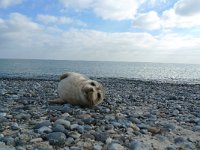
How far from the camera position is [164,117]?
26.6 ft

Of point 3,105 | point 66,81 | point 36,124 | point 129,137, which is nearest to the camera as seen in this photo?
point 129,137

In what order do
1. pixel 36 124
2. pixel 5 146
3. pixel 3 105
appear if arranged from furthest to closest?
1. pixel 3 105
2. pixel 36 124
3. pixel 5 146

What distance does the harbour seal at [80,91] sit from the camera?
8805 mm

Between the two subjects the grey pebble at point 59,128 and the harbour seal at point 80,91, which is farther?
the harbour seal at point 80,91

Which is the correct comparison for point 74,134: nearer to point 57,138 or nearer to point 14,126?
point 57,138

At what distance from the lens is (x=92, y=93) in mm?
8789

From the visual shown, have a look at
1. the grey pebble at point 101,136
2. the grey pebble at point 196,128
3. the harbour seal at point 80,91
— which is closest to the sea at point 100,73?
the harbour seal at point 80,91

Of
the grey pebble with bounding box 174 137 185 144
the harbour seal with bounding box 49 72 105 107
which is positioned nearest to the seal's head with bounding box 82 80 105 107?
the harbour seal with bounding box 49 72 105 107

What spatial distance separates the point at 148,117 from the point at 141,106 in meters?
2.13

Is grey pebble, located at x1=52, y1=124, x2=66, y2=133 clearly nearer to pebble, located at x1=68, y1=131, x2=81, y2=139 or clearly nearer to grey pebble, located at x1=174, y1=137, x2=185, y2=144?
pebble, located at x1=68, y1=131, x2=81, y2=139

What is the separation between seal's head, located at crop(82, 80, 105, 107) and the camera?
28.7 ft

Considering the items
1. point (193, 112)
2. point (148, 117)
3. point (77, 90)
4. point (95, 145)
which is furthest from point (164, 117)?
point (95, 145)

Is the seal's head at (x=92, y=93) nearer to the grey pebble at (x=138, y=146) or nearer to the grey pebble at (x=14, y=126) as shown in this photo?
the grey pebble at (x=14, y=126)

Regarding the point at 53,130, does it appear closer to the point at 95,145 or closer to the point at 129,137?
the point at 95,145
